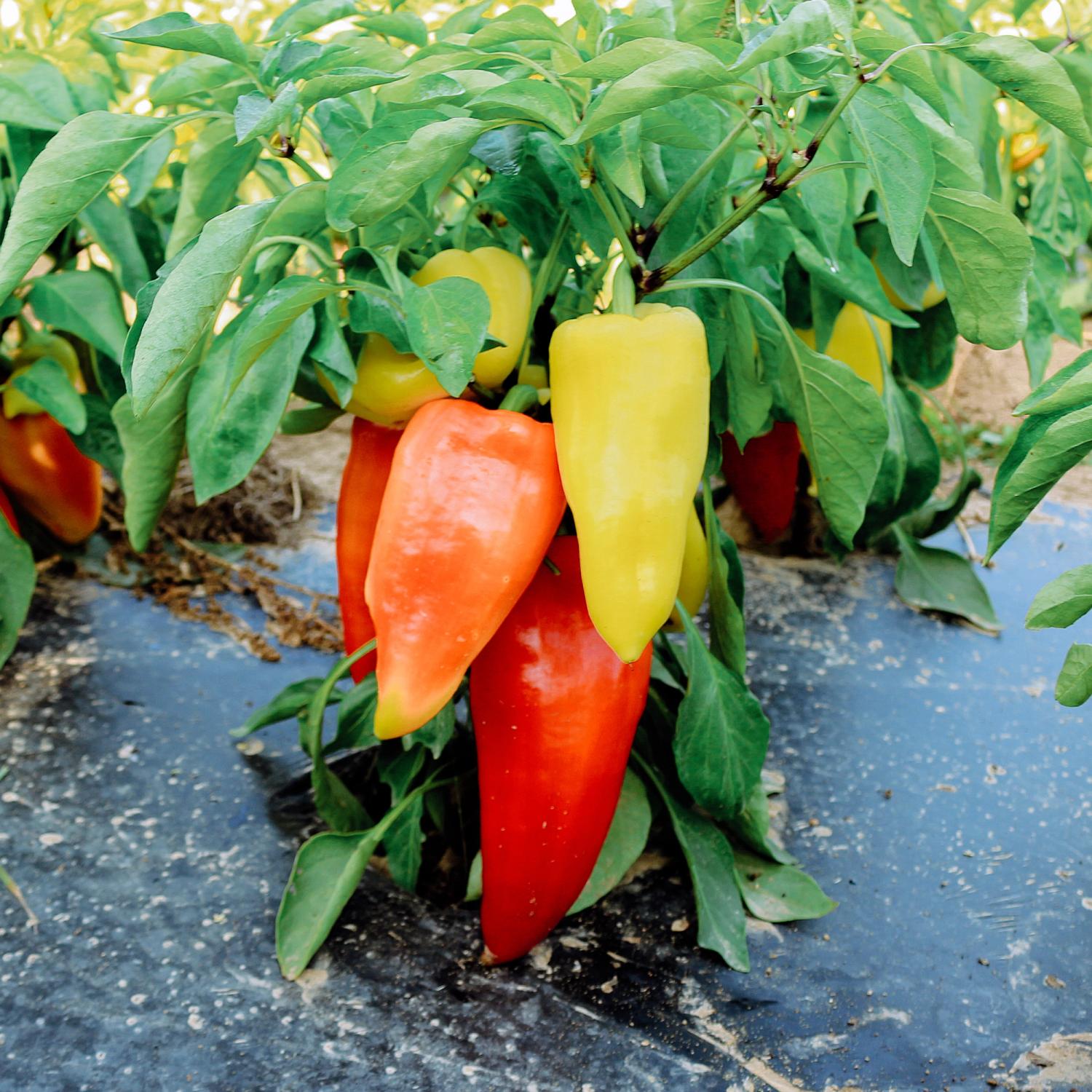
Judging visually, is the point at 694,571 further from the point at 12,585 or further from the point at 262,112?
the point at 12,585

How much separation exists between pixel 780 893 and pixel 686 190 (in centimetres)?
A: 51

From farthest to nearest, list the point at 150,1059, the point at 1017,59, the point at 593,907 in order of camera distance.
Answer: the point at 593,907
the point at 150,1059
the point at 1017,59

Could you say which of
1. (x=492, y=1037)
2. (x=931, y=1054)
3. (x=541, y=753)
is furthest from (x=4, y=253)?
(x=931, y=1054)

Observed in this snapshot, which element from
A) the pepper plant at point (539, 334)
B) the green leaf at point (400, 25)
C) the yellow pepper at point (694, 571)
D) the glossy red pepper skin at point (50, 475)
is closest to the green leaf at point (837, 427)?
the pepper plant at point (539, 334)

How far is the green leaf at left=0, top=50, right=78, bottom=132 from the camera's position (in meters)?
0.83

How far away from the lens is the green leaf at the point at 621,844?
0.82 meters

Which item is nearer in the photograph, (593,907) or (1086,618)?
(593,907)

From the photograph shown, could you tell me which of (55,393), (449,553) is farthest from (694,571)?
(55,393)

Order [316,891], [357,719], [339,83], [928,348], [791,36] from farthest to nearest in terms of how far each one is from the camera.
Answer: [928,348], [357,719], [316,891], [339,83], [791,36]

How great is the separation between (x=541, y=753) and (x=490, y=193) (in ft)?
1.17

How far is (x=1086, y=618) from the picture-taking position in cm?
121

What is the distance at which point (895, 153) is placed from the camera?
55cm

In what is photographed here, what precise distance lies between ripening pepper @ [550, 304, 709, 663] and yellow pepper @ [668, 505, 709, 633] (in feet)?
0.63

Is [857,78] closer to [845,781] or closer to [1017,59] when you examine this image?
[1017,59]
